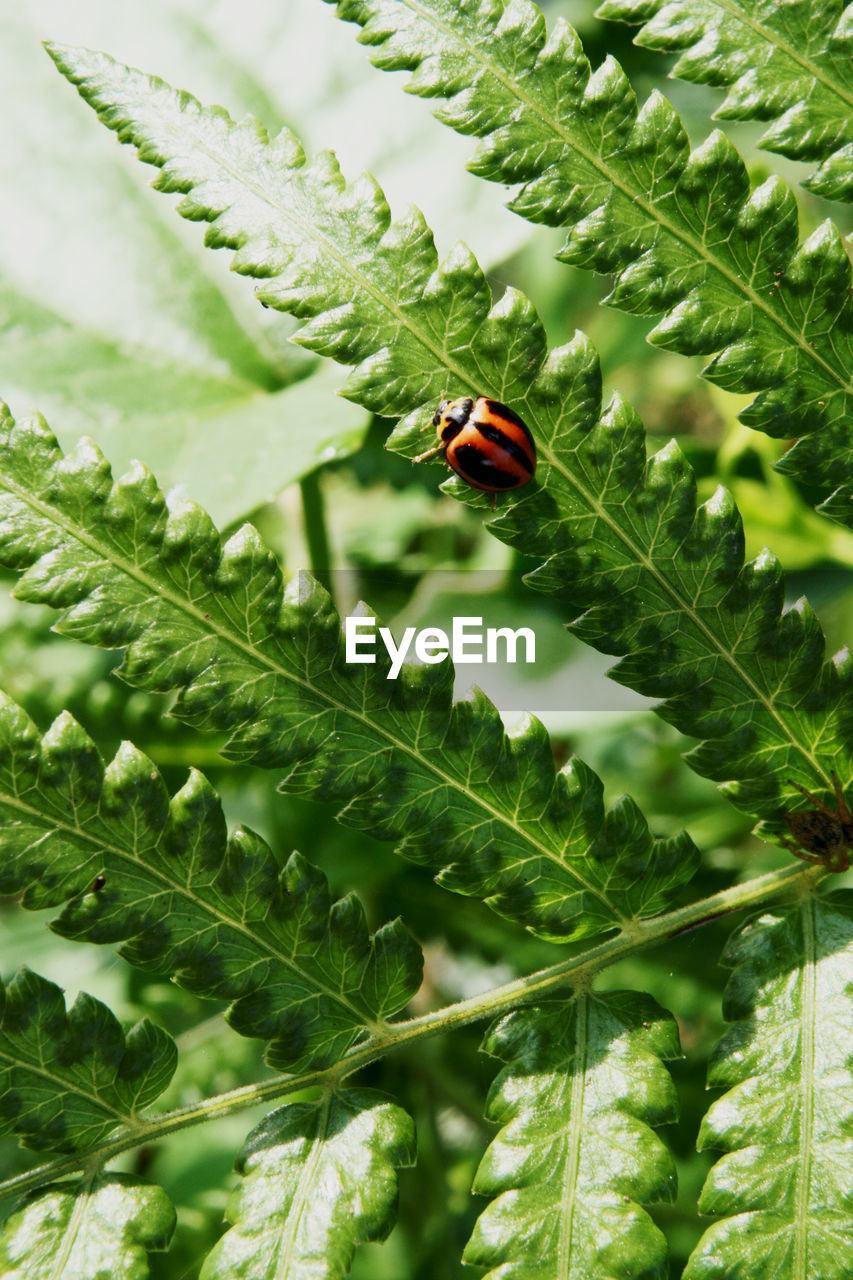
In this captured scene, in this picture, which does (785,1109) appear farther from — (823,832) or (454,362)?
(454,362)

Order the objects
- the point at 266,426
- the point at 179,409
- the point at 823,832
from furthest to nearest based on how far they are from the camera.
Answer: the point at 179,409 → the point at 266,426 → the point at 823,832

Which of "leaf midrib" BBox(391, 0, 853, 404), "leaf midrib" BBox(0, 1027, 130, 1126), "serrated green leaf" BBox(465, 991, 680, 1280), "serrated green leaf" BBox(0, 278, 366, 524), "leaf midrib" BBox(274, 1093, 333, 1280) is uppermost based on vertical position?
"leaf midrib" BBox(391, 0, 853, 404)

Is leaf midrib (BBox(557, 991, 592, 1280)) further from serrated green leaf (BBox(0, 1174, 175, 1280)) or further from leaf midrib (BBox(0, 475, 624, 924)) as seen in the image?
serrated green leaf (BBox(0, 1174, 175, 1280))

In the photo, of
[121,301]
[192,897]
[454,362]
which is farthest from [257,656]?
[121,301]

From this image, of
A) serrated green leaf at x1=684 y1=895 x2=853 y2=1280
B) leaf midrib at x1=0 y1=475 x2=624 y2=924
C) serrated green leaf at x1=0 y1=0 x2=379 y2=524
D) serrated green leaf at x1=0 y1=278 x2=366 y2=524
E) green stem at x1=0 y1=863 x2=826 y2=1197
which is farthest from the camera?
serrated green leaf at x1=0 y1=0 x2=379 y2=524

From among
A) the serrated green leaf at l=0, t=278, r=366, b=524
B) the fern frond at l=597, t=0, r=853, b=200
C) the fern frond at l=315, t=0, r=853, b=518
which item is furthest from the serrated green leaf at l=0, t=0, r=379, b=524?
the fern frond at l=597, t=0, r=853, b=200

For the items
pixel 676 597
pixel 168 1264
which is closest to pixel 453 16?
pixel 676 597

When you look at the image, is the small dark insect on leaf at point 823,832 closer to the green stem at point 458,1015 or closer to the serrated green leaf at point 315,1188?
the green stem at point 458,1015

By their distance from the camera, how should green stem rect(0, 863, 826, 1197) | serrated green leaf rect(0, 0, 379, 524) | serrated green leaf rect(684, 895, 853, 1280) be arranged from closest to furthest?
serrated green leaf rect(684, 895, 853, 1280)
green stem rect(0, 863, 826, 1197)
serrated green leaf rect(0, 0, 379, 524)
